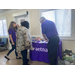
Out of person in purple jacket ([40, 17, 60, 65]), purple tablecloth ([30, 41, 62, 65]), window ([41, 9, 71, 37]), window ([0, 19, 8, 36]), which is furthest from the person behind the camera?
window ([0, 19, 8, 36])

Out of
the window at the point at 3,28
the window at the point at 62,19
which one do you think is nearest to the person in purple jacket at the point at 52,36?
the window at the point at 62,19

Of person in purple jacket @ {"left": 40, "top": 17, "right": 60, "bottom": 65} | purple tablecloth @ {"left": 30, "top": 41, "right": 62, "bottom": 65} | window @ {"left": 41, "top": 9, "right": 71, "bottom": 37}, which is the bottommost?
purple tablecloth @ {"left": 30, "top": 41, "right": 62, "bottom": 65}

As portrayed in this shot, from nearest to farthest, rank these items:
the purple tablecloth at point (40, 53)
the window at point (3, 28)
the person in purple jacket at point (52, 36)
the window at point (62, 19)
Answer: the person in purple jacket at point (52, 36), the purple tablecloth at point (40, 53), the window at point (62, 19), the window at point (3, 28)

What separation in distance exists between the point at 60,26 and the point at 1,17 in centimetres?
377

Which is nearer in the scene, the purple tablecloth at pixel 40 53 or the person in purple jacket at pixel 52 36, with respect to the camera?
the person in purple jacket at pixel 52 36

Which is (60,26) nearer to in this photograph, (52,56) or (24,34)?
(52,56)

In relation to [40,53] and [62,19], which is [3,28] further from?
[62,19]

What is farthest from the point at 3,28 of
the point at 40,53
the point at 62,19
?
the point at 62,19

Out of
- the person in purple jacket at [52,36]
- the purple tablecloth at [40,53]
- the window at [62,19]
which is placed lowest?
the purple tablecloth at [40,53]

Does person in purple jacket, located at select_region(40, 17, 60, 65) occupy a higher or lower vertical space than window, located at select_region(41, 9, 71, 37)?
lower

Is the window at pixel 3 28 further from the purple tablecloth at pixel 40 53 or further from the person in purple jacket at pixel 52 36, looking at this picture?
the person in purple jacket at pixel 52 36

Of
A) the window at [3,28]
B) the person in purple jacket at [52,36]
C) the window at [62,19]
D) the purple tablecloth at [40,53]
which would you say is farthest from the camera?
the window at [3,28]

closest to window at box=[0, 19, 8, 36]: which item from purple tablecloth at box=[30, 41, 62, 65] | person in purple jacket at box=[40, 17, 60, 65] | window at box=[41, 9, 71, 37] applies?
purple tablecloth at box=[30, 41, 62, 65]

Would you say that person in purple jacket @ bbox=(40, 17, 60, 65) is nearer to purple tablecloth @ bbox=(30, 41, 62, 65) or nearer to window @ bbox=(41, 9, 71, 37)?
purple tablecloth @ bbox=(30, 41, 62, 65)
